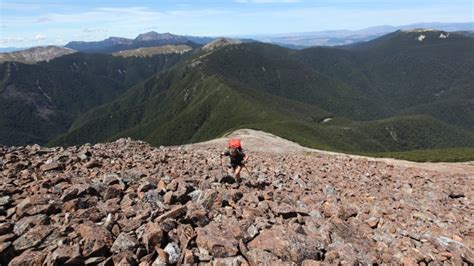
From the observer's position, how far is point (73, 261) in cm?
952

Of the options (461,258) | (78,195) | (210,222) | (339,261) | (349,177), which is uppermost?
(78,195)

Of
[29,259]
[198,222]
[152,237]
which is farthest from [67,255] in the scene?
[198,222]

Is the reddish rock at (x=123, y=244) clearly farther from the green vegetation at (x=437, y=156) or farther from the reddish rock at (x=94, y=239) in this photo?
the green vegetation at (x=437, y=156)

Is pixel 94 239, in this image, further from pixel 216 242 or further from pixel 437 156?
pixel 437 156

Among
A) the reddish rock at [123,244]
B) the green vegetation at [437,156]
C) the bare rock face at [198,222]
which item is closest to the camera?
the reddish rock at [123,244]

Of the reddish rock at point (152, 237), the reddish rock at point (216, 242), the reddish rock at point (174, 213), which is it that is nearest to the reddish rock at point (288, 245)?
the reddish rock at point (216, 242)

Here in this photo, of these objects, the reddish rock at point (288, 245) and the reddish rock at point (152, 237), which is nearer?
the reddish rock at point (152, 237)

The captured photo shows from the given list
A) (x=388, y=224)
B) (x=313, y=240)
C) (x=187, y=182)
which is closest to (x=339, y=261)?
(x=313, y=240)

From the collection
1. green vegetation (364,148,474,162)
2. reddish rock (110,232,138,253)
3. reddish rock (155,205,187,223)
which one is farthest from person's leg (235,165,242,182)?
green vegetation (364,148,474,162)

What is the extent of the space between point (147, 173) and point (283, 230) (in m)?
8.64

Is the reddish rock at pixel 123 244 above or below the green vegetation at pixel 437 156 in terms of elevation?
above

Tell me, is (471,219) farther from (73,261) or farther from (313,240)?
(73,261)

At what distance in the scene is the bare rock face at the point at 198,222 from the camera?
10.4m

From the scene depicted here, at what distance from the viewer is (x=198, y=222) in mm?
12531
